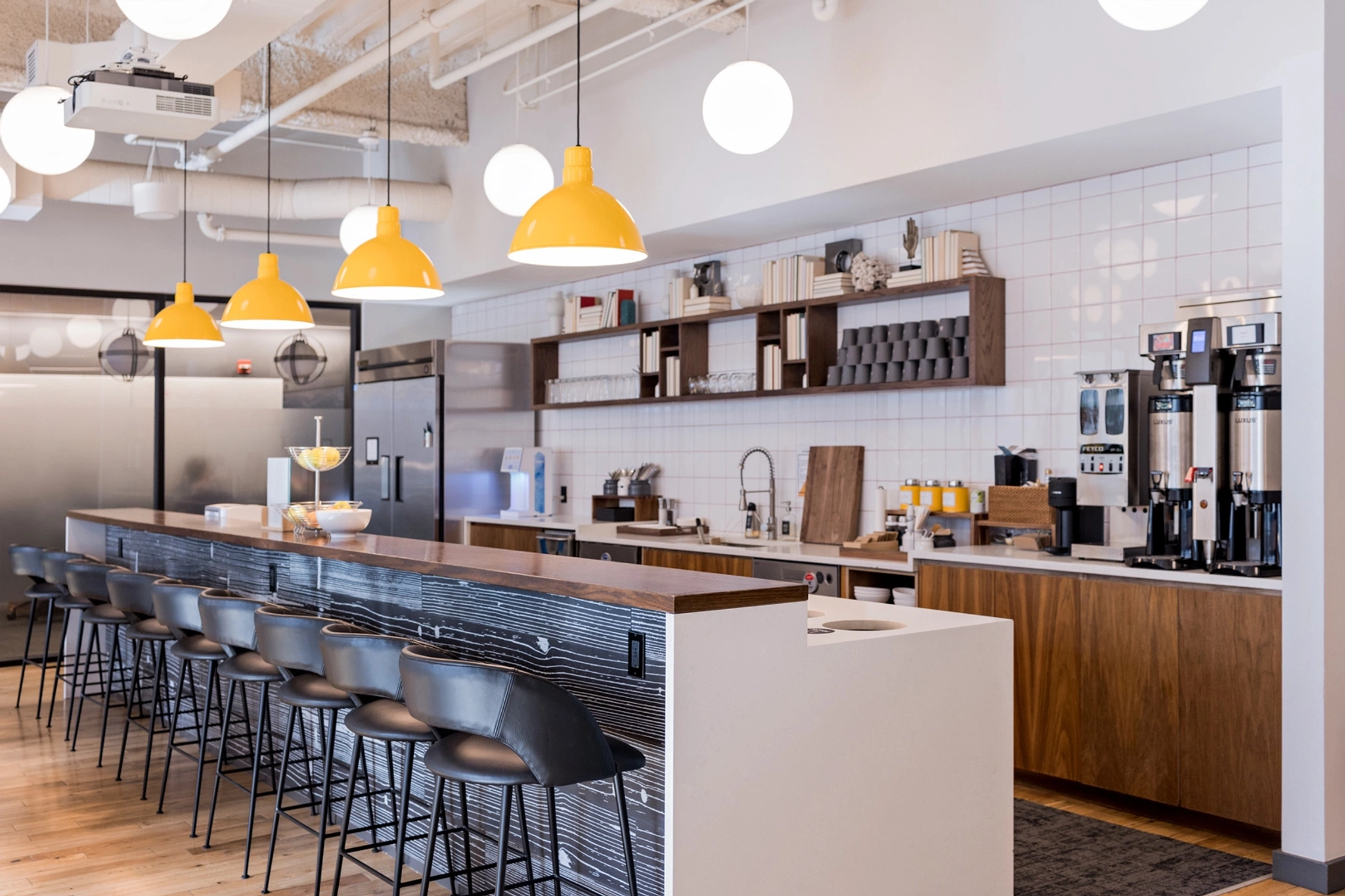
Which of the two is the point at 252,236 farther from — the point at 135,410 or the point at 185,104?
the point at 185,104

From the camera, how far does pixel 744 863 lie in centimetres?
271

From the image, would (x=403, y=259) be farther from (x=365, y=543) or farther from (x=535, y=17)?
(x=535, y=17)

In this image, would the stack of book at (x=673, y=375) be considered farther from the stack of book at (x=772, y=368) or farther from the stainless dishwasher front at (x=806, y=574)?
the stainless dishwasher front at (x=806, y=574)

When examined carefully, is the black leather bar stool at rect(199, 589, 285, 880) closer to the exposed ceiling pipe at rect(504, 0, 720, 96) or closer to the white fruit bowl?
the white fruit bowl

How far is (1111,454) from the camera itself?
446 centimetres

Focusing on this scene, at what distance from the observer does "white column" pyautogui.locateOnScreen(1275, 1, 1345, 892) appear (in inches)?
143

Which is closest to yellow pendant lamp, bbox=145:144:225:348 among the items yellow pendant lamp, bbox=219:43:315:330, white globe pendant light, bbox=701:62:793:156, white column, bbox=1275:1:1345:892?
yellow pendant lamp, bbox=219:43:315:330

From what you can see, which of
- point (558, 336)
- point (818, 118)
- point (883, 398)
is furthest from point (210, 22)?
point (558, 336)

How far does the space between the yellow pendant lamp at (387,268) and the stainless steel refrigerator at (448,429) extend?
3.62 meters

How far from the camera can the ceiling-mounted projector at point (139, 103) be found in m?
4.18

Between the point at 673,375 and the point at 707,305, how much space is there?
1.73 ft

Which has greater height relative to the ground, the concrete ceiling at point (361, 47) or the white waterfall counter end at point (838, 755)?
the concrete ceiling at point (361, 47)

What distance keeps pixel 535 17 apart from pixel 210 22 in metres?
3.66

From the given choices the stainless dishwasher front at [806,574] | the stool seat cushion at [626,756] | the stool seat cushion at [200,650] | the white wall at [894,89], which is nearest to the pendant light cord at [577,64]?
the white wall at [894,89]
